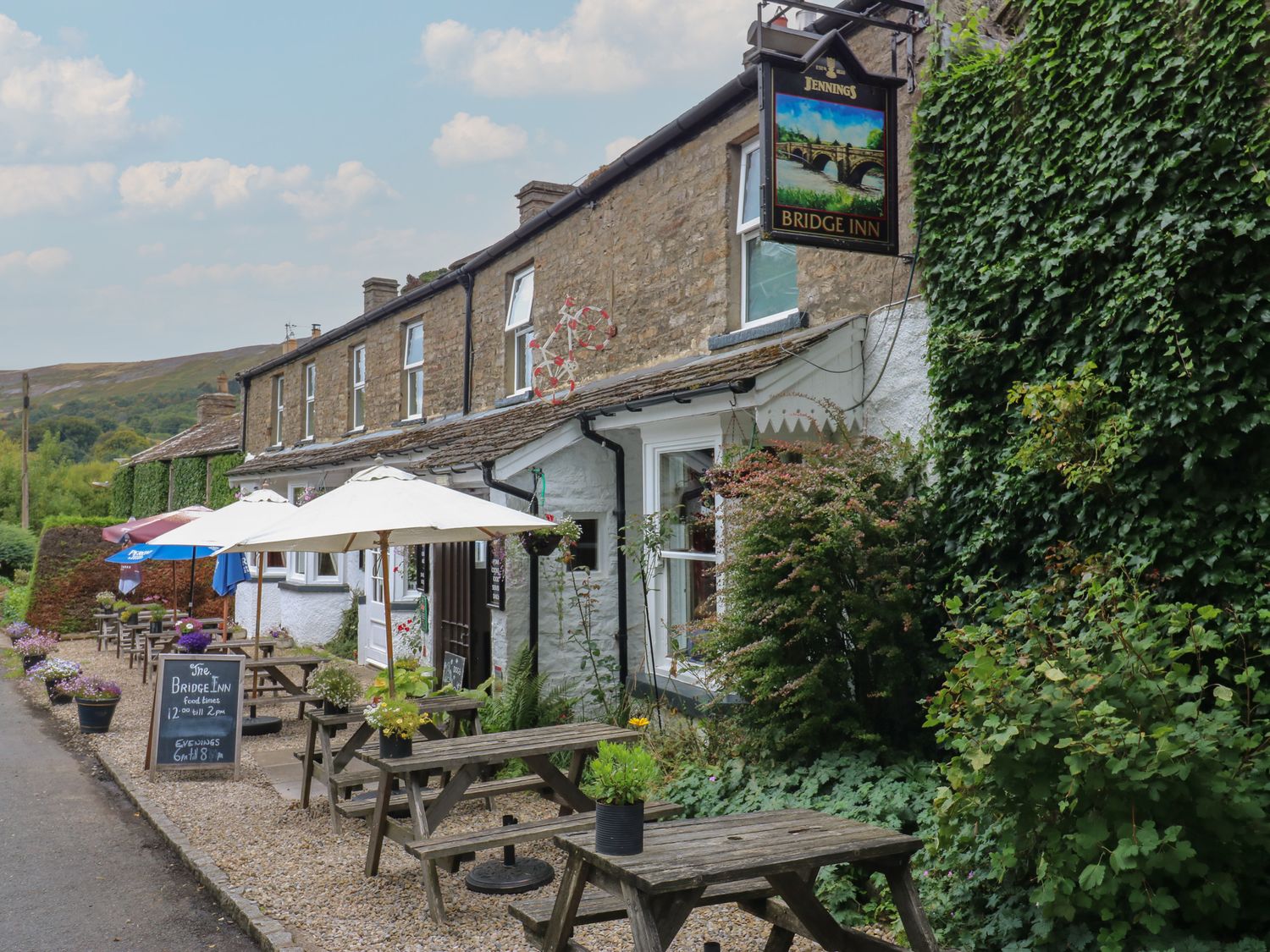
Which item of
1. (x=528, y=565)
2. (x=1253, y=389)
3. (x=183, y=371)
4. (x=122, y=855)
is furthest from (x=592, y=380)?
(x=183, y=371)

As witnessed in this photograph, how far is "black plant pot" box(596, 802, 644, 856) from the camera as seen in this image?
12.2 feet

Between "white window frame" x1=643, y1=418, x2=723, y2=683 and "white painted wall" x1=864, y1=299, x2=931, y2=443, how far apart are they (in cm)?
151

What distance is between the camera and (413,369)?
1606cm

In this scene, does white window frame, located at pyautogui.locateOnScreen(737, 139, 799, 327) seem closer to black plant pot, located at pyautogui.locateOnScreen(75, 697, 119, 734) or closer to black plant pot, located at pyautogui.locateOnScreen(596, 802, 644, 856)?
black plant pot, located at pyautogui.locateOnScreen(596, 802, 644, 856)

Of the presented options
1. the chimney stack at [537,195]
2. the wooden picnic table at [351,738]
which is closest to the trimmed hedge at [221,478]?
the chimney stack at [537,195]

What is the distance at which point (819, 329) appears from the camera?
7.55 m

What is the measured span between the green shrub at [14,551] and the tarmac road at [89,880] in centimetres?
2532

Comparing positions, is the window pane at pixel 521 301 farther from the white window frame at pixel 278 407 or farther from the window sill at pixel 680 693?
the white window frame at pixel 278 407

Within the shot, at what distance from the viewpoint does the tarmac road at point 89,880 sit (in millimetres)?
5180

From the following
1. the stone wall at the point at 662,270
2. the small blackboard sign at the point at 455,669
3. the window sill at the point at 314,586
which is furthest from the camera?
the window sill at the point at 314,586

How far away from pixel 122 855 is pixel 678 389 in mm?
5000

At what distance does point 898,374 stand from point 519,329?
6.80 meters

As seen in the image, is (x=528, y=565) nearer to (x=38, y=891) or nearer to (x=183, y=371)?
(x=38, y=891)

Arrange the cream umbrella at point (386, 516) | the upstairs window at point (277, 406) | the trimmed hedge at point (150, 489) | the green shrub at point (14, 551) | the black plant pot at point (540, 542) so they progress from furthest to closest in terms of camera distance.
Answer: the green shrub at point (14, 551) < the trimmed hedge at point (150, 489) < the upstairs window at point (277, 406) < the black plant pot at point (540, 542) < the cream umbrella at point (386, 516)
